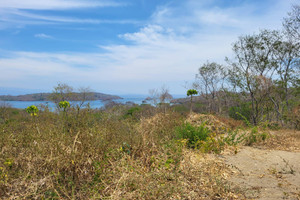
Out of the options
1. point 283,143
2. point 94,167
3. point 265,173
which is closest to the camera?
point 94,167

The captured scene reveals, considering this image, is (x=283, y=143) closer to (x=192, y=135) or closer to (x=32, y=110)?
(x=192, y=135)

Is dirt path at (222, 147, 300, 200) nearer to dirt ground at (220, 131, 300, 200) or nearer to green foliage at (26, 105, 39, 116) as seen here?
dirt ground at (220, 131, 300, 200)

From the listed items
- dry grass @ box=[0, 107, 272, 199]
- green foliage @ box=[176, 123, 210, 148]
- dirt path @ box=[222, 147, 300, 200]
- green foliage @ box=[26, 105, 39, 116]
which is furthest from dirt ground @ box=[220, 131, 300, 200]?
green foliage @ box=[26, 105, 39, 116]

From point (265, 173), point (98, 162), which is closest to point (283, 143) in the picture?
point (265, 173)

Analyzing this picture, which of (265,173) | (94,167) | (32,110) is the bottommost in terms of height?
(265,173)

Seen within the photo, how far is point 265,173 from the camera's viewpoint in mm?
3414

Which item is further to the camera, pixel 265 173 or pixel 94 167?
pixel 265 173

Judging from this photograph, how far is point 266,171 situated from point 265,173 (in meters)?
0.11

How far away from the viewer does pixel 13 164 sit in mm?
2322

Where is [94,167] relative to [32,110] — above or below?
below

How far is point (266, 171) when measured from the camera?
3.50 m

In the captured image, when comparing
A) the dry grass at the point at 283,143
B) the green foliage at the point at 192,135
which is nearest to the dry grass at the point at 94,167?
the green foliage at the point at 192,135

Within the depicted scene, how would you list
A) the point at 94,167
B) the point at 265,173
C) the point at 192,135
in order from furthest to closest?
the point at 192,135, the point at 265,173, the point at 94,167

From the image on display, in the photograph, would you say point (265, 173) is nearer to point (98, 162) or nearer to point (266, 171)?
point (266, 171)
